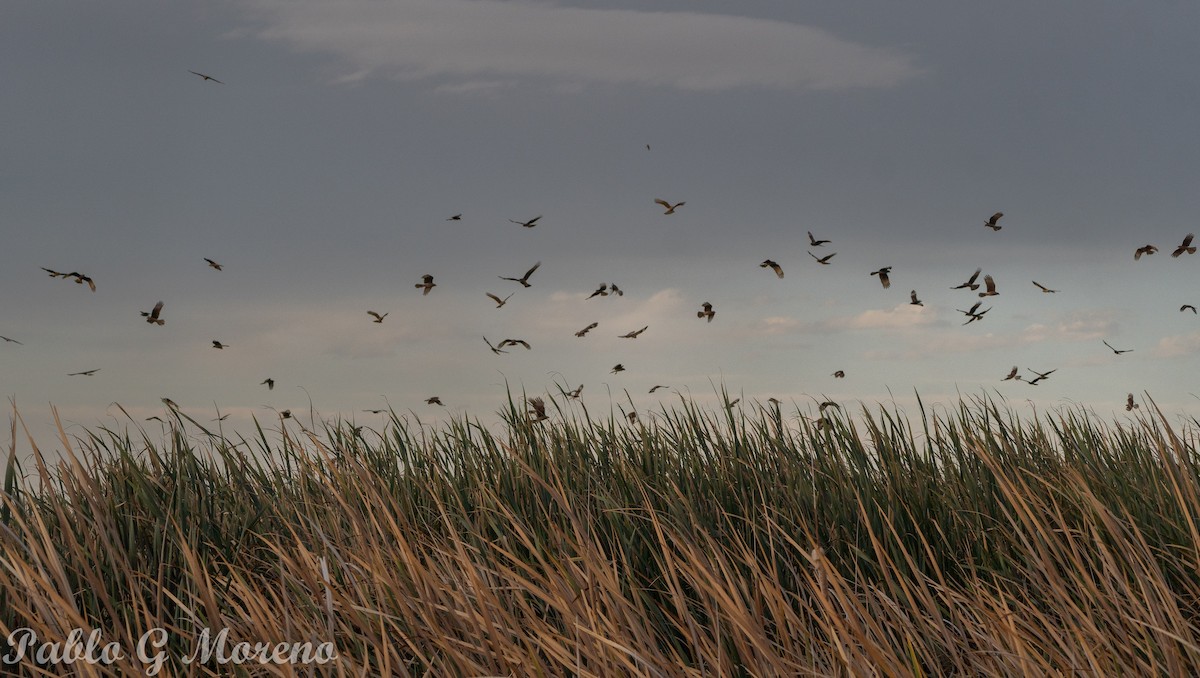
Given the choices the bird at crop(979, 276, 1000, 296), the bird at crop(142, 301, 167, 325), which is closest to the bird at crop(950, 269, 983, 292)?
the bird at crop(979, 276, 1000, 296)

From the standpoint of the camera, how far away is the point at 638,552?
258 inches

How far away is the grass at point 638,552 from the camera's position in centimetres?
501

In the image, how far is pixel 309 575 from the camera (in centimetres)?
565

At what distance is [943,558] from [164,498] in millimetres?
5733

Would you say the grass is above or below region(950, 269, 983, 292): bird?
below

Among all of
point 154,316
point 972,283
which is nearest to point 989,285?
point 972,283

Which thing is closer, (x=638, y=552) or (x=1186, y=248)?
(x=638, y=552)

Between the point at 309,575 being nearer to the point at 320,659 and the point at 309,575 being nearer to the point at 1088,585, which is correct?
the point at 320,659

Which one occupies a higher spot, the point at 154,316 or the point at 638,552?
the point at 154,316

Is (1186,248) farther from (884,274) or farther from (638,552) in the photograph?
(638,552)

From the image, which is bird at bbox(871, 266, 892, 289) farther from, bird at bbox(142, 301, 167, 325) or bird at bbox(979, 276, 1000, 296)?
bird at bbox(142, 301, 167, 325)

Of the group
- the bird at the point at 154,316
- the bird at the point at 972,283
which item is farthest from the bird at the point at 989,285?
the bird at the point at 154,316

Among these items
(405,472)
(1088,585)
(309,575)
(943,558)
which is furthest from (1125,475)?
(309,575)

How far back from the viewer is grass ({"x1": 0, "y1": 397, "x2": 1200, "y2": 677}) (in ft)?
16.4
